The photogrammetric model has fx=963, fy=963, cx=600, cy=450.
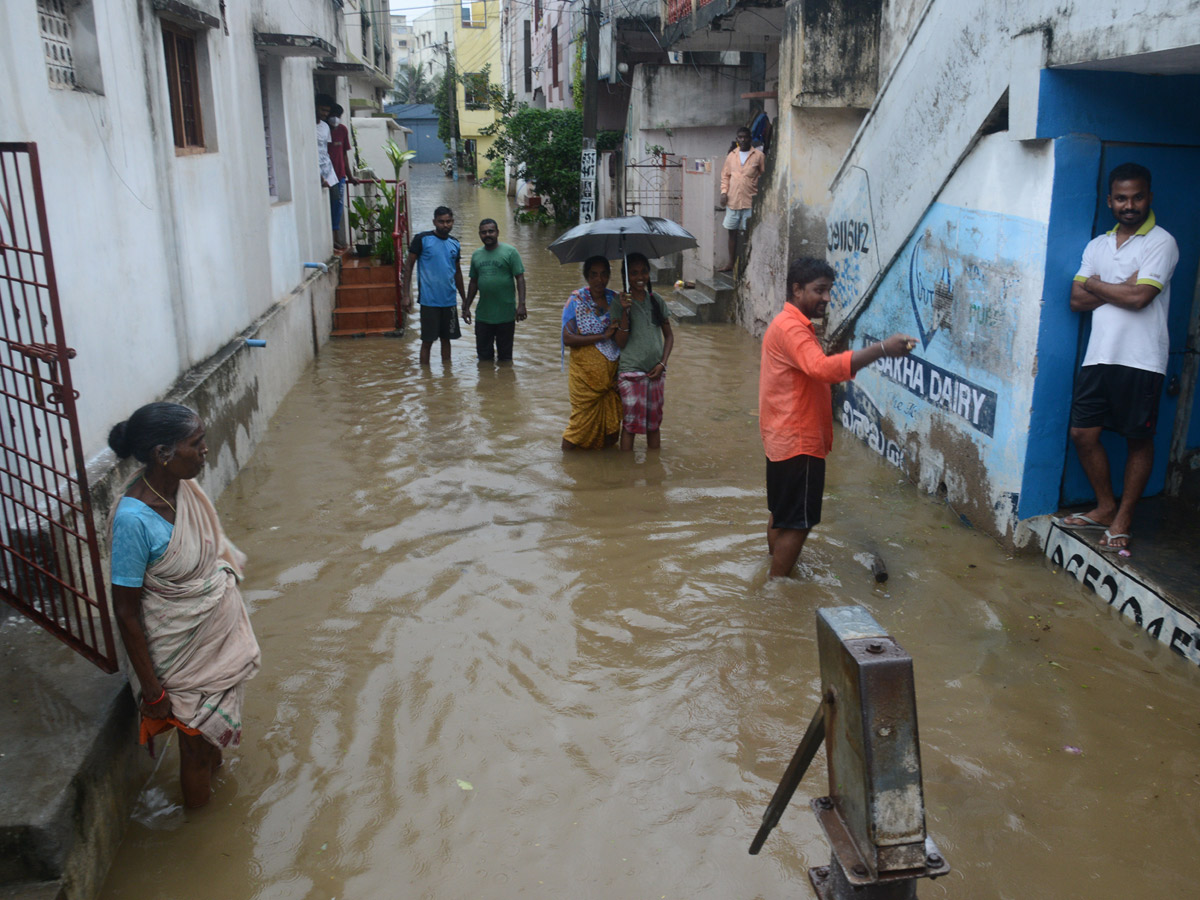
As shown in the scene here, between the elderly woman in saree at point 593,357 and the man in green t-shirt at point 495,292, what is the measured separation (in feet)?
9.23

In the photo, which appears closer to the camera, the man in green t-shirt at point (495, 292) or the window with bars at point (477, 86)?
the man in green t-shirt at point (495, 292)

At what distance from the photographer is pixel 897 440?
6.66 metres

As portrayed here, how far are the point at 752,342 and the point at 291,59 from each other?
606 centimetres

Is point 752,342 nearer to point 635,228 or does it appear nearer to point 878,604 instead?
point 635,228

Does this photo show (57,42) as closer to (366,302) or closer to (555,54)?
(366,302)

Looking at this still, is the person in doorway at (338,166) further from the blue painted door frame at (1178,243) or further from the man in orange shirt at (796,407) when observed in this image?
the blue painted door frame at (1178,243)

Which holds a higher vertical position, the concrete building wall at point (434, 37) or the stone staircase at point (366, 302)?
the concrete building wall at point (434, 37)

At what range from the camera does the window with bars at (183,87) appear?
6.72 metres

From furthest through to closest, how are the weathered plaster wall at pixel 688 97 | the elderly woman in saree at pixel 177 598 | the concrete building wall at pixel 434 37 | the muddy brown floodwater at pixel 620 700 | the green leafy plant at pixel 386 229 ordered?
the concrete building wall at pixel 434 37, the weathered plaster wall at pixel 688 97, the green leafy plant at pixel 386 229, the muddy brown floodwater at pixel 620 700, the elderly woman in saree at pixel 177 598

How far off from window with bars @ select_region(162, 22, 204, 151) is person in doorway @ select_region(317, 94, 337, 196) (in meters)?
5.19

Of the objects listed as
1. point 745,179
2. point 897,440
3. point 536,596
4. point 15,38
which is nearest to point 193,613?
point 536,596

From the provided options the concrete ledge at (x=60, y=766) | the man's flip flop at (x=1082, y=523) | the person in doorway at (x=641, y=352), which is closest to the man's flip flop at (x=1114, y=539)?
the man's flip flop at (x=1082, y=523)

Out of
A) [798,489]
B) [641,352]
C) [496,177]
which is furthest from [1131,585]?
[496,177]

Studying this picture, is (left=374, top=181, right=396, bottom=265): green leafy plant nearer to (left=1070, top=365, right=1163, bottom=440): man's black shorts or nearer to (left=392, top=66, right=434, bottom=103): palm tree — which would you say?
(left=1070, top=365, right=1163, bottom=440): man's black shorts
